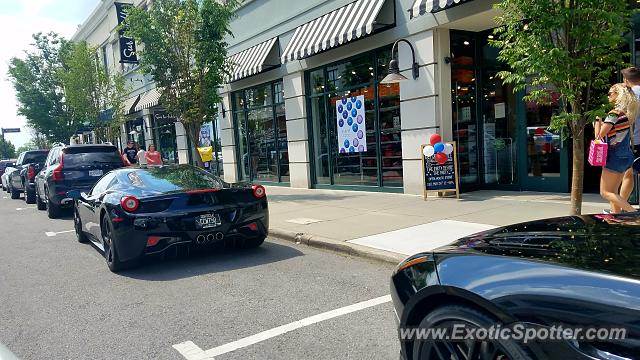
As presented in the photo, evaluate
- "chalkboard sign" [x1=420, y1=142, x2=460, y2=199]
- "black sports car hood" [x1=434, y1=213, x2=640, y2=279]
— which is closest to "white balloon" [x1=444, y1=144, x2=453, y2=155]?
"chalkboard sign" [x1=420, y1=142, x2=460, y2=199]

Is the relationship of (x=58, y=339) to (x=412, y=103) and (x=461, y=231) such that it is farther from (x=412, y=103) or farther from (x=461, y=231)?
(x=412, y=103)

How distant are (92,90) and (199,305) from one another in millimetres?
20213

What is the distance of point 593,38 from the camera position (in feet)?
16.6

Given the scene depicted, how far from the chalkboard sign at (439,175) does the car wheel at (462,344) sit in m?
7.49

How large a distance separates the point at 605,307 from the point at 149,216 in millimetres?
5102

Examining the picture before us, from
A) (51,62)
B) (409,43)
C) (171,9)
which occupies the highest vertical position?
(51,62)

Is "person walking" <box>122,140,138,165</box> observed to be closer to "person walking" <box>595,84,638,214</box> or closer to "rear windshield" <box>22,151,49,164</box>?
"rear windshield" <box>22,151,49,164</box>

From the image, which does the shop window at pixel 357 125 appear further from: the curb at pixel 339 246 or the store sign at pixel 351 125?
the curb at pixel 339 246

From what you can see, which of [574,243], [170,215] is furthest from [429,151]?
[574,243]

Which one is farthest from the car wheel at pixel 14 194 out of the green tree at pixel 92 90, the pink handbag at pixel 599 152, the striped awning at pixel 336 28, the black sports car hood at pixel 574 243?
the black sports car hood at pixel 574 243

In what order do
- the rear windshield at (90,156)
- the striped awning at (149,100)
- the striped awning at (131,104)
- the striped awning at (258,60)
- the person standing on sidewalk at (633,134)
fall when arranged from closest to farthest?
the person standing on sidewalk at (633,134) → the rear windshield at (90,156) → the striped awning at (258,60) → the striped awning at (149,100) → the striped awning at (131,104)

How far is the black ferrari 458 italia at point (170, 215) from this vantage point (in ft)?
19.2

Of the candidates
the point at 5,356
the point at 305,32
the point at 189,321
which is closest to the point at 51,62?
the point at 305,32

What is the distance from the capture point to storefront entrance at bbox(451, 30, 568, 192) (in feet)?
32.2
